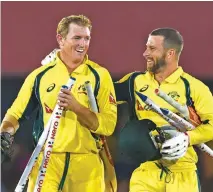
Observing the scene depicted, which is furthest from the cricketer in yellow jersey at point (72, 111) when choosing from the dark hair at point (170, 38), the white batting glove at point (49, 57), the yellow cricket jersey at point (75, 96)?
the dark hair at point (170, 38)

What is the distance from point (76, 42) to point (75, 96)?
267 millimetres

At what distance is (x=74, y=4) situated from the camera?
4.68 metres

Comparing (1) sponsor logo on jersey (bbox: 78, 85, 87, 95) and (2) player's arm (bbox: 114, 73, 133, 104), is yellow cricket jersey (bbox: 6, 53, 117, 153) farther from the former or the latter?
(2) player's arm (bbox: 114, 73, 133, 104)

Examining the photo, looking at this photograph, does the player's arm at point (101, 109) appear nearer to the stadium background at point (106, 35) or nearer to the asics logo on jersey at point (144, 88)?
the asics logo on jersey at point (144, 88)

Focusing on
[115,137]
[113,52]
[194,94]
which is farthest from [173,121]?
[113,52]

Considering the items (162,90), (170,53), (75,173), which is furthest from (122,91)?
(75,173)

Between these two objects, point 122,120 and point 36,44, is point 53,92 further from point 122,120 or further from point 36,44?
point 36,44

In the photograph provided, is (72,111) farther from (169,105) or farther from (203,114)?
(203,114)

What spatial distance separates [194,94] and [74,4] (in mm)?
914

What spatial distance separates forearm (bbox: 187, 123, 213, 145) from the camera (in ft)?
13.5

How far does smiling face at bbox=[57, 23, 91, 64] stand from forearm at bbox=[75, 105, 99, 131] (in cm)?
30

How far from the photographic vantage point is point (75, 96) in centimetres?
401

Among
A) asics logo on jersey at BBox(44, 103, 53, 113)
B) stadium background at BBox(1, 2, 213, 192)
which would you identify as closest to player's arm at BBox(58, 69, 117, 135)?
asics logo on jersey at BBox(44, 103, 53, 113)

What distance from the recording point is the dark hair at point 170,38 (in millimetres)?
4270
